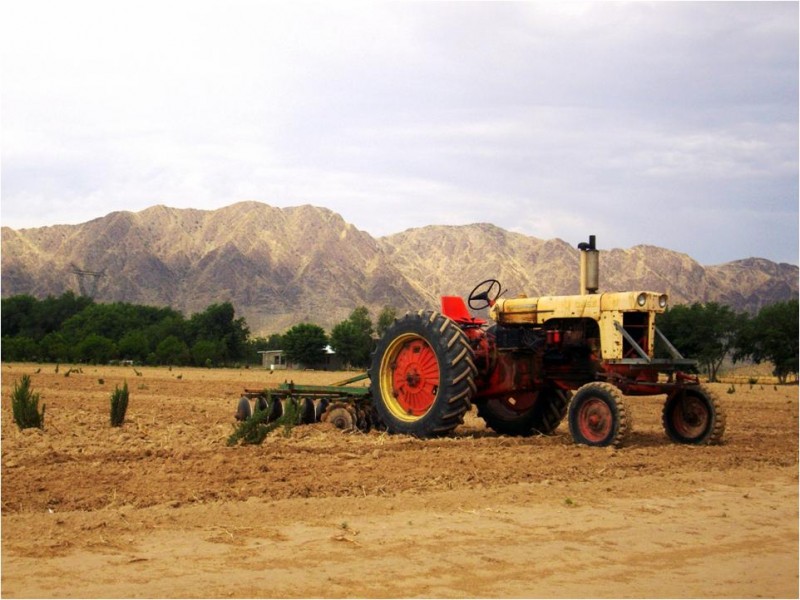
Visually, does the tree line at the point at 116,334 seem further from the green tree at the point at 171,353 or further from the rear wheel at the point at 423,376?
the rear wheel at the point at 423,376

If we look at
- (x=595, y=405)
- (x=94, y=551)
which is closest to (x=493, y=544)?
(x=94, y=551)

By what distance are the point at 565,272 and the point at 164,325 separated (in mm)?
86538

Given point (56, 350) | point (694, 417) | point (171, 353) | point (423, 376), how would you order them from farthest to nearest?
point (171, 353) < point (56, 350) < point (423, 376) < point (694, 417)

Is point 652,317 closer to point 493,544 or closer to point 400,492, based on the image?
point 400,492

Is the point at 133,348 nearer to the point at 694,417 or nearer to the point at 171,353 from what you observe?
the point at 171,353

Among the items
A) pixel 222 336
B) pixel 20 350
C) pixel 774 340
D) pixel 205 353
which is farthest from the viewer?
pixel 222 336

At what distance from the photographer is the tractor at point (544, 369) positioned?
1212 centimetres

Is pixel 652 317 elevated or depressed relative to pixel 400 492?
elevated

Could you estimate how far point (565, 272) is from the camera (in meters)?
155

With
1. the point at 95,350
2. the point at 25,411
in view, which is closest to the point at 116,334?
the point at 95,350

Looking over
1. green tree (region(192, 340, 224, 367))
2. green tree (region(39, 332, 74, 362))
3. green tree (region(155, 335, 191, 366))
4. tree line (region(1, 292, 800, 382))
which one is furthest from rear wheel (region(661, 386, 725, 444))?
green tree (region(192, 340, 224, 367))

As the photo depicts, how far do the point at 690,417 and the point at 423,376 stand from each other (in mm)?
3857

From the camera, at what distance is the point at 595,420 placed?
38.7 ft

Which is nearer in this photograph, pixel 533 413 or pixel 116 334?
pixel 533 413
